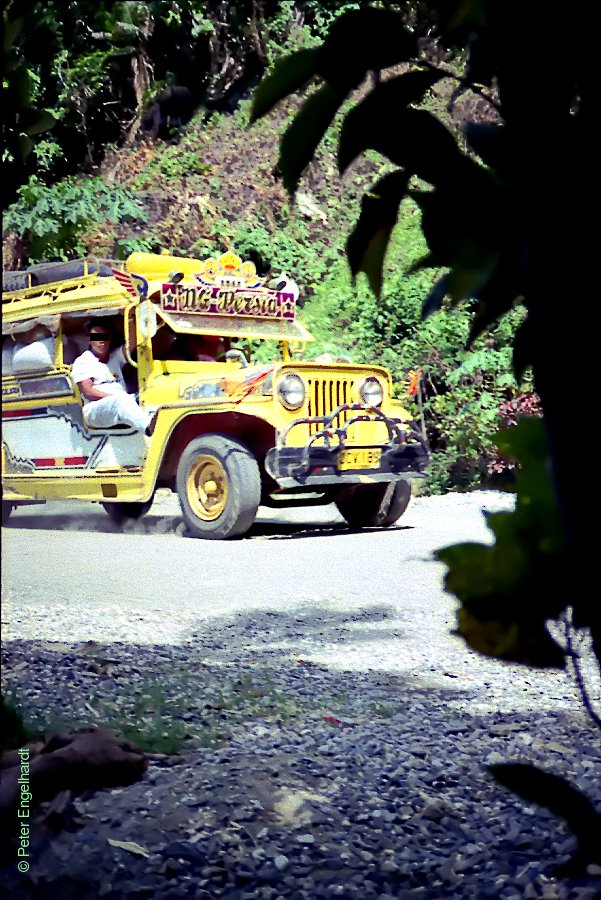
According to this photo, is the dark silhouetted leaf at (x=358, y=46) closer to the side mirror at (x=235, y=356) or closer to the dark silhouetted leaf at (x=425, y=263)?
the dark silhouetted leaf at (x=425, y=263)

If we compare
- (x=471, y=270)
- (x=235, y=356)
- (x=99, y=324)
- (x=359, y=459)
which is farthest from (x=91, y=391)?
(x=471, y=270)

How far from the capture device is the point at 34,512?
10.2 m

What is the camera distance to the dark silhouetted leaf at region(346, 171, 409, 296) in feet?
4.20

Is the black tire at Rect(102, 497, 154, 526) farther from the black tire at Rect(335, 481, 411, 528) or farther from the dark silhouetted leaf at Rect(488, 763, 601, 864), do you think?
the dark silhouetted leaf at Rect(488, 763, 601, 864)

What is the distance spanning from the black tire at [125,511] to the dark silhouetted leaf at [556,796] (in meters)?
8.00

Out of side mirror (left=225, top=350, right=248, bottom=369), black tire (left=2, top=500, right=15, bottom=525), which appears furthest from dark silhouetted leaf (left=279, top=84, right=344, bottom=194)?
black tire (left=2, top=500, right=15, bottom=525)

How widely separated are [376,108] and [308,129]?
8cm

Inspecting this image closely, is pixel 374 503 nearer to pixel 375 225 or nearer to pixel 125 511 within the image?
pixel 125 511

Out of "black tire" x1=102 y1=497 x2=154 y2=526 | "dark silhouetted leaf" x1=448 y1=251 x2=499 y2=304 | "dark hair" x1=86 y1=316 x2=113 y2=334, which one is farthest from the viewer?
"black tire" x1=102 y1=497 x2=154 y2=526

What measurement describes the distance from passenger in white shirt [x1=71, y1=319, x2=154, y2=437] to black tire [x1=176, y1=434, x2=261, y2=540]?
0.53 metres

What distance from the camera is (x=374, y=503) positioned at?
27.1 ft

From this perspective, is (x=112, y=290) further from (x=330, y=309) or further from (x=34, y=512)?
(x=330, y=309)

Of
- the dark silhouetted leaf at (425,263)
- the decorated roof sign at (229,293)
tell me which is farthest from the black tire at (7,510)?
the dark silhouetted leaf at (425,263)

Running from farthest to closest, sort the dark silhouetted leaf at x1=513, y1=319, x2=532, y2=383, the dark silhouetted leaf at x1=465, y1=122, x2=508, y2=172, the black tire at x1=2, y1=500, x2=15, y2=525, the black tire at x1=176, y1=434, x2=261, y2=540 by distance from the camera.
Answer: the black tire at x1=2, y1=500, x2=15, y2=525, the black tire at x1=176, y1=434, x2=261, y2=540, the dark silhouetted leaf at x1=513, y1=319, x2=532, y2=383, the dark silhouetted leaf at x1=465, y1=122, x2=508, y2=172
